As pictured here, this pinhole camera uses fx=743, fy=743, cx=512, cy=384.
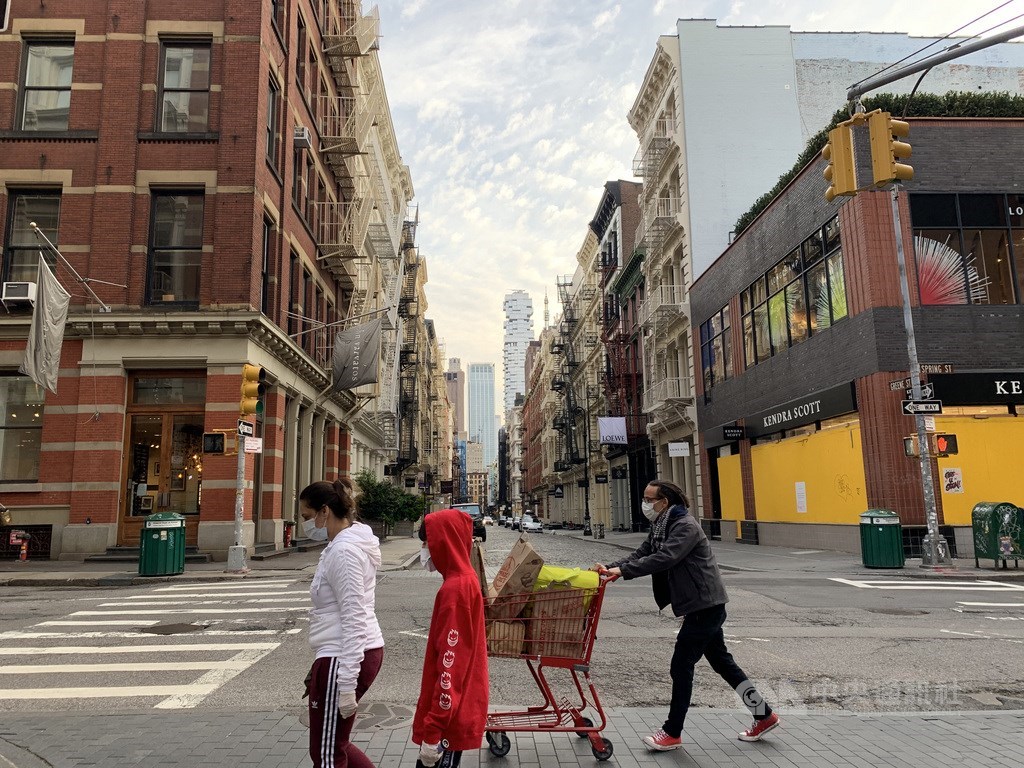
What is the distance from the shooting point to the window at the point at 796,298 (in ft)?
72.9

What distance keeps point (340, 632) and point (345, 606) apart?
0.47 ft

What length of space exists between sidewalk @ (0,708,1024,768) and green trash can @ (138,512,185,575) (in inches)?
402

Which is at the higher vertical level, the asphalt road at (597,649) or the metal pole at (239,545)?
the metal pole at (239,545)

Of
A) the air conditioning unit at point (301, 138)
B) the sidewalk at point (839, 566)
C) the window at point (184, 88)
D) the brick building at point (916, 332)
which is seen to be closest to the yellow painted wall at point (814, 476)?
the brick building at point (916, 332)

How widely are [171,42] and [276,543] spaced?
14854 millimetres

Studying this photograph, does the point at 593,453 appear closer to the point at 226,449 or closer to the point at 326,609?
the point at 226,449

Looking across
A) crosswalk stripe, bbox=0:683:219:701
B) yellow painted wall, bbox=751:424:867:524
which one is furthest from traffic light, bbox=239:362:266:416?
yellow painted wall, bbox=751:424:867:524

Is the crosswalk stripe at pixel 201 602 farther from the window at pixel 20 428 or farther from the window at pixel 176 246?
the window at pixel 176 246

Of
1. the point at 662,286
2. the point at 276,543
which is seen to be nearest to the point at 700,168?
the point at 662,286

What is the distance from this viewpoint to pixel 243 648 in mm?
8609

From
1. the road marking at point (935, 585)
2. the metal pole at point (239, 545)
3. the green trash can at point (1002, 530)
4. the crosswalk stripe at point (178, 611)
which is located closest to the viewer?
the crosswalk stripe at point (178, 611)

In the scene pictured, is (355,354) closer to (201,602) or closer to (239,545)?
(239,545)

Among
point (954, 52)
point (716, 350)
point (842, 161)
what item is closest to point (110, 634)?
point (842, 161)

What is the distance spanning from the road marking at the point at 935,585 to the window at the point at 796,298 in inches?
359
